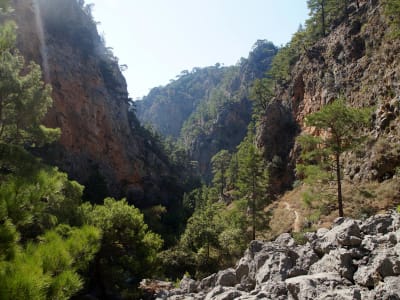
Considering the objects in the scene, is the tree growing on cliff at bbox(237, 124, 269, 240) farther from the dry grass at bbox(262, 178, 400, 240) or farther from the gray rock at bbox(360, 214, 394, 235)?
the gray rock at bbox(360, 214, 394, 235)

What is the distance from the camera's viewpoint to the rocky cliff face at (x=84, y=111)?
4631cm

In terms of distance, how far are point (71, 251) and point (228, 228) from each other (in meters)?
22.2

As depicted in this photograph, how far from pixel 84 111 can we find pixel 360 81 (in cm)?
3864

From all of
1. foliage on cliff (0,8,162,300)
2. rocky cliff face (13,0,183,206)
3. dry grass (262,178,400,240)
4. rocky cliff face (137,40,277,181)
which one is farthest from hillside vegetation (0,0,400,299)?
rocky cliff face (137,40,277,181)

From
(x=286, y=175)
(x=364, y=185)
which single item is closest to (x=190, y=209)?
(x=286, y=175)

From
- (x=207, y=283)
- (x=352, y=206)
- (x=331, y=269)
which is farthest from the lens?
(x=352, y=206)

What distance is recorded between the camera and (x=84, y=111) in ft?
166

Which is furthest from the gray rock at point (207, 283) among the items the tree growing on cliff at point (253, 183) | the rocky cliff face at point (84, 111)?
the rocky cliff face at point (84, 111)

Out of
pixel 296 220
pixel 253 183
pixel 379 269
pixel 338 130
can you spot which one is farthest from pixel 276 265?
pixel 296 220

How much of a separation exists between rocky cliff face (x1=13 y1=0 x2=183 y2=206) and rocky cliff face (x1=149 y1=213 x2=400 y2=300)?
35.8 metres

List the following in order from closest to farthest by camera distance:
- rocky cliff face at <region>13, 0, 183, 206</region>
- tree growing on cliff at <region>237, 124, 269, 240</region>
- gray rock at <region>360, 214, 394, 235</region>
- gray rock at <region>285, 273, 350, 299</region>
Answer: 1. gray rock at <region>285, 273, 350, 299</region>
2. gray rock at <region>360, 214, 394, 235</region>
3. tree growing on cliff at <region>237, 124, 269, 240</region>
4. rocky cliff face at <region>13, 0, 183, 206</region>

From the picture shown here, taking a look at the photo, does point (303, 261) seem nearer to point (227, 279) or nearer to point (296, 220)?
point (227, 279)

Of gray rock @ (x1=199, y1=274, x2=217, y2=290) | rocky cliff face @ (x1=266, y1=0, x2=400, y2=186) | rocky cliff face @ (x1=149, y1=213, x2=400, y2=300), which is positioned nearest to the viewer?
rocky cliff face @ (x1=149, y1=213, x2=400, y2=300)

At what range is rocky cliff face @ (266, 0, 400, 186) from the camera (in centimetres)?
2447
